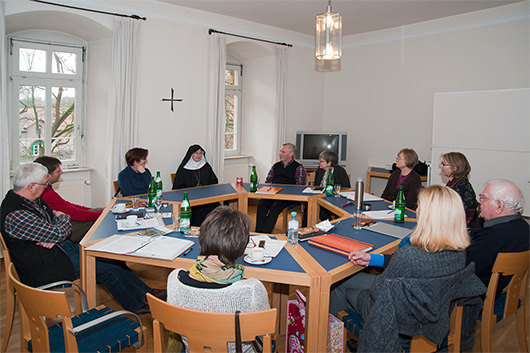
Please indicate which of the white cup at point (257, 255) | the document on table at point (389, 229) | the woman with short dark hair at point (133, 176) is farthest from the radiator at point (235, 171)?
the white cup at point (257, 255)

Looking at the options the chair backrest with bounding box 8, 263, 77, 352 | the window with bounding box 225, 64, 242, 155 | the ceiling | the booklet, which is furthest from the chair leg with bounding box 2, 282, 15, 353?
the window with bounding box 225, 64, 242, 155

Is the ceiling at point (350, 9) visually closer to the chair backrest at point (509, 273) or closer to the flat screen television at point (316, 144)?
the flat screen television at point (316, 144)

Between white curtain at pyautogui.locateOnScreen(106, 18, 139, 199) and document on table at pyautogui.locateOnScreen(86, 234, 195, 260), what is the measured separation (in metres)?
2.73

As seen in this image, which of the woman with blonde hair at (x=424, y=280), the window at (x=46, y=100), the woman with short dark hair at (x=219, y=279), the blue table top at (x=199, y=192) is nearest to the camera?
the woman with short dark hair at (x=219, y=279)

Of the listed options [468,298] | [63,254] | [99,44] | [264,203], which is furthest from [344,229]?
[99,44]

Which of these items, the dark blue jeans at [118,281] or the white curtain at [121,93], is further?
the white curtain at [121,93]

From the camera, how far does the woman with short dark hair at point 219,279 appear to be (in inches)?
66.4

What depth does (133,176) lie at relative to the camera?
437cm

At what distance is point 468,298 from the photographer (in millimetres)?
2234

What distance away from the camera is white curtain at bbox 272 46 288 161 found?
22.6 feet

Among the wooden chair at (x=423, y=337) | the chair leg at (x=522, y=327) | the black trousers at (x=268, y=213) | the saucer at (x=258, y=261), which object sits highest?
the saucer at (x=258, y=261)

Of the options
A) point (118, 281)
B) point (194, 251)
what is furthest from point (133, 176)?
point (194, 251)

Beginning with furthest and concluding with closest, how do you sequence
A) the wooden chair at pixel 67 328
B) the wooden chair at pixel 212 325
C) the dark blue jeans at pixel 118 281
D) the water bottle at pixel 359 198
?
1. the water bottle at pixel 359 198
2. the dark blue jeans at pixel 118 281
3. the wooden chair at pixel 67 328
4. the wooden chair at pixel 212 325

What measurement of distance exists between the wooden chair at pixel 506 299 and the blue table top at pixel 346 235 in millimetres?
665
